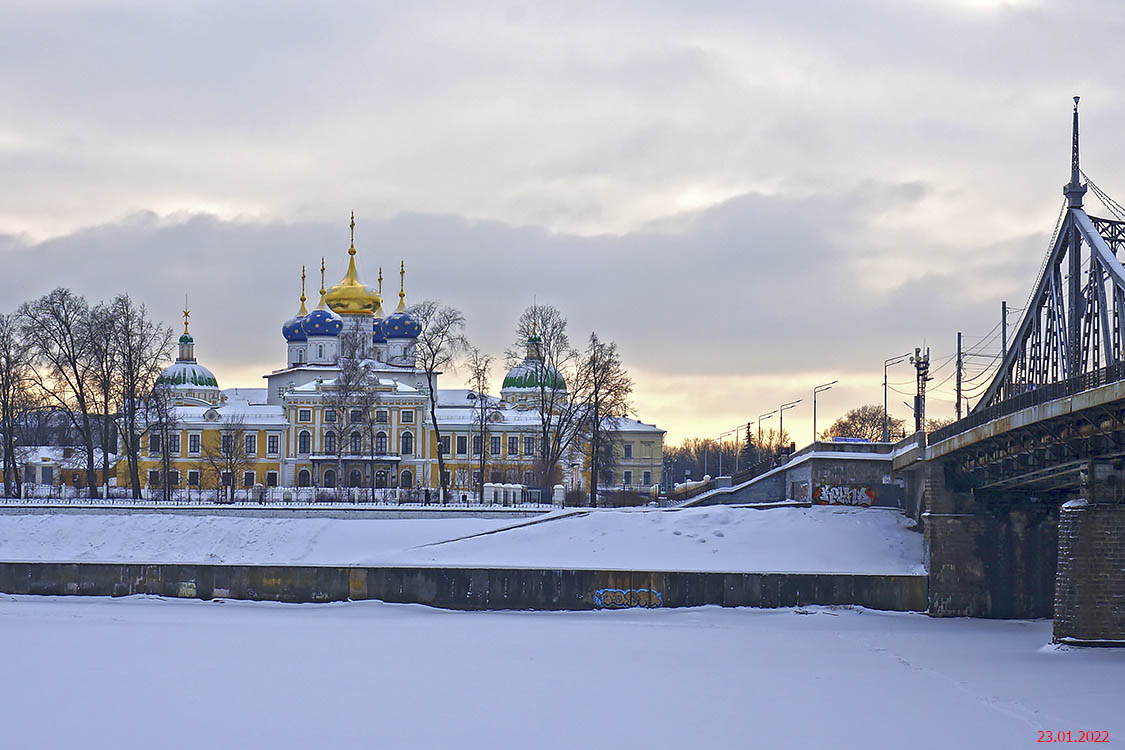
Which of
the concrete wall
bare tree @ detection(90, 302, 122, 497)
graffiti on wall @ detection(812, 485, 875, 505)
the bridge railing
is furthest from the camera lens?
bare tree @ detection(90, 302, 122, 497)

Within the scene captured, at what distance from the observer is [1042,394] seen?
3341 cm

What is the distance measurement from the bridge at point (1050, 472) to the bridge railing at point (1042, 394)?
0.13ft

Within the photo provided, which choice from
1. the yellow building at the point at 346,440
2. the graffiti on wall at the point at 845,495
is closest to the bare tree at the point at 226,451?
the yellow building at the point at 346,440

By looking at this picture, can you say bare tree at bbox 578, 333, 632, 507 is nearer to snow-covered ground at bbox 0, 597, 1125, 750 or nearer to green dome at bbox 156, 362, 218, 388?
snow-covered ground at bbox 0, 597, 1125, 750

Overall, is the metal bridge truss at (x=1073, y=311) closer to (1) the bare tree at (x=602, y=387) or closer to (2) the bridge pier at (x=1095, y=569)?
(2) the bridge pier at (x=1095, y=569)

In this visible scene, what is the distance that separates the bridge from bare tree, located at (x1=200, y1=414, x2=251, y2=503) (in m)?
52.9

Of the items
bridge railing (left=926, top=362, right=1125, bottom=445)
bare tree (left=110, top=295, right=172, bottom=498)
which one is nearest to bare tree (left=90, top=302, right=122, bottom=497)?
bare tree (left=110, top=295, right=172, bottom=498)

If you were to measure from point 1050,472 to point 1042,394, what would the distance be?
315 centimetres

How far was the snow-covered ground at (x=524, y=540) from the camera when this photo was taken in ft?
149

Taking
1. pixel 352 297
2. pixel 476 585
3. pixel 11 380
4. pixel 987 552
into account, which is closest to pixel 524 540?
pixel 476 585

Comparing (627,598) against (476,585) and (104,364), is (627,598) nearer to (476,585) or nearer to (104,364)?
(476,585)

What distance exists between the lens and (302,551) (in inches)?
2024

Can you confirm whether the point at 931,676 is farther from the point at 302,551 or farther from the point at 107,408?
the point at 107,408

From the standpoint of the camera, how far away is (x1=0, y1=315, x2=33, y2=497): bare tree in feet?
218
